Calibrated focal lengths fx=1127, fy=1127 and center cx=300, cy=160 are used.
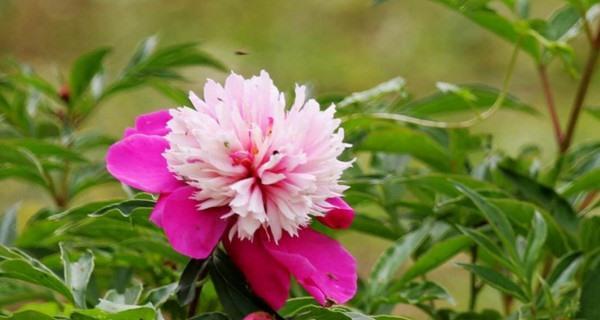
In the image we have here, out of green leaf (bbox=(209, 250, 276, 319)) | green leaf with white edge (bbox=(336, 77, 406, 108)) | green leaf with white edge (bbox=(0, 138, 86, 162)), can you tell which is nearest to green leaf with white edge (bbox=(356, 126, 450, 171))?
green leaf with white edge (bbox=(336, 77, 406, 108))

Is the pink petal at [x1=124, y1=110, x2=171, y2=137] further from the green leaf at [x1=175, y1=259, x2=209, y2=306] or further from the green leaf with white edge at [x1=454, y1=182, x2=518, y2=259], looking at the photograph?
the green leaf with white edge at [x1=454, y1=182, x2=518, y2=259]

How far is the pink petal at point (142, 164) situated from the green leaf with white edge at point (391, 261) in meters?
0.32

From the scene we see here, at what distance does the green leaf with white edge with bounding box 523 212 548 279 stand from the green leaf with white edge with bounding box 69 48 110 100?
22.2 inches

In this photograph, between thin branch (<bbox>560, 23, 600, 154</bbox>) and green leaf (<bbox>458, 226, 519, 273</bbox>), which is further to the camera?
thin branch (<bbox>560, 23, 600, 154</bbox>)

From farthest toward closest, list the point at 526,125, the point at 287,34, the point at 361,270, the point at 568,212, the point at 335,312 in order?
the point at 287,34 < the point at 526,125 < the point at 361,270 < the point at 568,212 < the point at 335,312

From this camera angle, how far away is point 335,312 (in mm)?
623

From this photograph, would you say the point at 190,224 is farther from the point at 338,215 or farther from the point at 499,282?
the point at 499,282

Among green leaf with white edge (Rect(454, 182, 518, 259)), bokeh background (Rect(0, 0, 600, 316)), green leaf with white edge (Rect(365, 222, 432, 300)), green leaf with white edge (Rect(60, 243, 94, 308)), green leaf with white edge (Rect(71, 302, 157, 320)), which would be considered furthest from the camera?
bokeh background (Rect(0, 0, 600, 316))

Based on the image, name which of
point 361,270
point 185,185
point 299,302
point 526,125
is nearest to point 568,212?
point 299,302

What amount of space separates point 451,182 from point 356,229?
0.20 m

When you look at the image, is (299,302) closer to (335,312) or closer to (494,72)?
(335,312)

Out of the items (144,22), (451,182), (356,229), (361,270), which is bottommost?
(361,270)

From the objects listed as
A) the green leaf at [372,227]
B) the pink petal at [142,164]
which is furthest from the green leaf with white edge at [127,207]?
the green leaf at [372,227]

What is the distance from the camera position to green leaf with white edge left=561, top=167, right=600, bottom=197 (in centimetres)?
88
